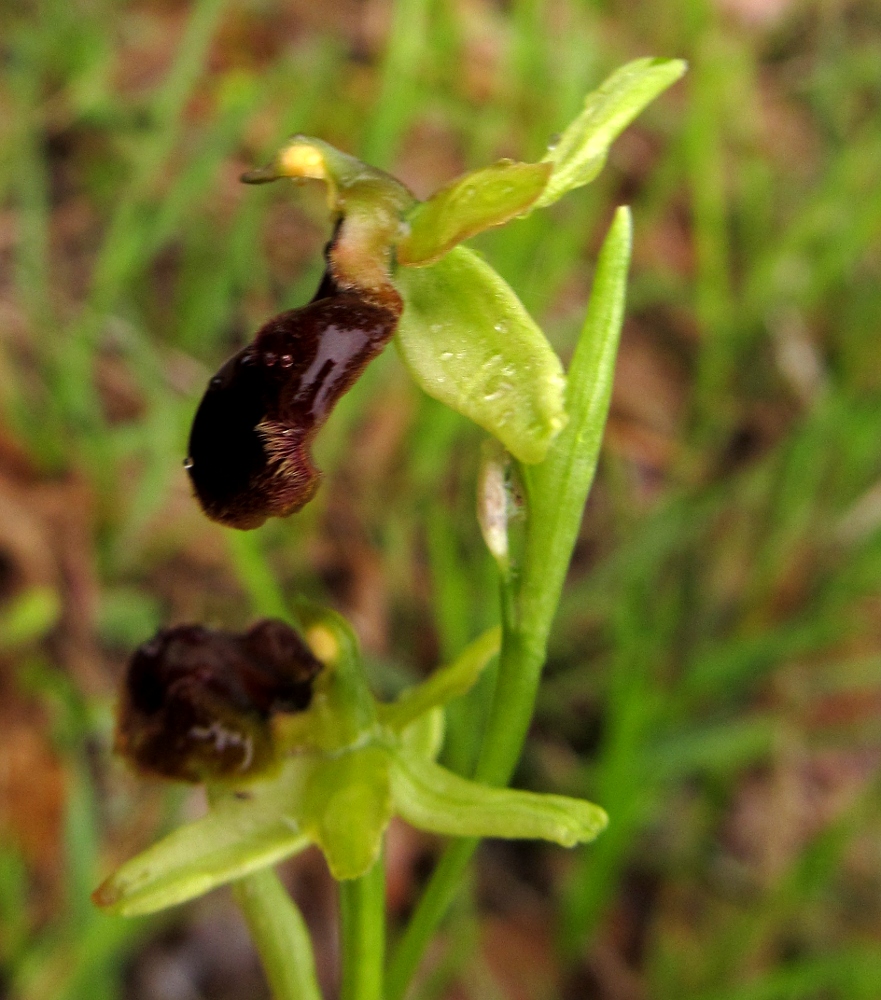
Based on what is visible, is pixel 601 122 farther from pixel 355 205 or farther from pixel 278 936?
pixel 278 936

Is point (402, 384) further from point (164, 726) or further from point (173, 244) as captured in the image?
point (164, 726)

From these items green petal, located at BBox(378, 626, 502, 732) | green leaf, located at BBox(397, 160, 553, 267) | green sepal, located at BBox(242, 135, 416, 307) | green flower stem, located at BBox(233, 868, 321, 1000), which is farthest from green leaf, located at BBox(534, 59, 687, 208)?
green flower stem, located at BBox(233, 868, 321, 1000)

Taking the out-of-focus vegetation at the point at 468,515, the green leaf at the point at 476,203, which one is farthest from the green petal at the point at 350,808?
the out-of-focus vegetation at the point at 468,515

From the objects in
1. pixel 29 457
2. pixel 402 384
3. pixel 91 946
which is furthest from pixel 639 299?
pixel 91 946

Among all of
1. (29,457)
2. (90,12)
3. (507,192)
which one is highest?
(507,192)

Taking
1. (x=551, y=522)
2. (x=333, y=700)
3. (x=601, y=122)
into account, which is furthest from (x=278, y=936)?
(x=601, y=122)

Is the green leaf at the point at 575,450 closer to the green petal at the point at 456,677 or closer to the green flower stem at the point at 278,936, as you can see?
the green petal at the point at 456,677
